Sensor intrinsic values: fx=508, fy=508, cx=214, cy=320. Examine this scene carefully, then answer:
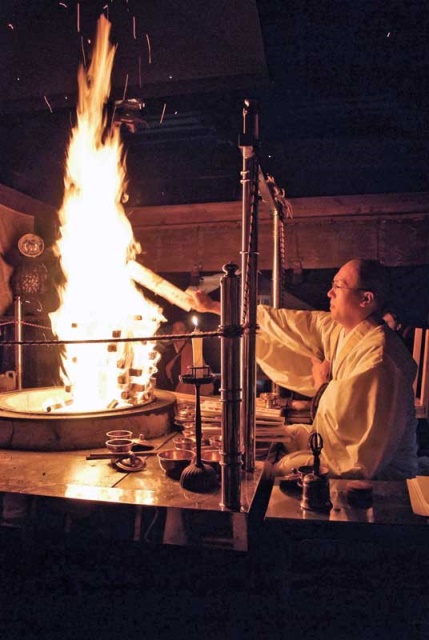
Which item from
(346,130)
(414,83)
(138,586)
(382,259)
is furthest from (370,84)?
(138,586)

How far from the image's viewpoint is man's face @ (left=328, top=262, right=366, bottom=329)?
4.59 meters

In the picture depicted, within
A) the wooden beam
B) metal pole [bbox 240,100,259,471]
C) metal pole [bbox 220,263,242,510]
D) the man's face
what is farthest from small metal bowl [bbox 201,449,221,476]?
the wooden beam

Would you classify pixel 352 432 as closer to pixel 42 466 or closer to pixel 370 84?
pixel 42 466

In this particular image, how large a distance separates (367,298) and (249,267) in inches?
66.4

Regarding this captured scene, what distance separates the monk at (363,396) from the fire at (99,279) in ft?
2.99

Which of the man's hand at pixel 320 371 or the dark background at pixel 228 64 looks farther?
the man's hand at pixel 320 371

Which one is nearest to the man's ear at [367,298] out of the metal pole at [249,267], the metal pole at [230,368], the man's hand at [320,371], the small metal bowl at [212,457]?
the man's hand at [320,371]

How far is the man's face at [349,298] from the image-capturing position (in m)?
4.59

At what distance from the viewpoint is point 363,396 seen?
384 centimetres

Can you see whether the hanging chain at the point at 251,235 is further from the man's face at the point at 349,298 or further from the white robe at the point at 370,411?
the man's face at the point at 349,298

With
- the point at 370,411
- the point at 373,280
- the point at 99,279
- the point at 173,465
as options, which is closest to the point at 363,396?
the point at 370,411

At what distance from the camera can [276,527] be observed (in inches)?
118

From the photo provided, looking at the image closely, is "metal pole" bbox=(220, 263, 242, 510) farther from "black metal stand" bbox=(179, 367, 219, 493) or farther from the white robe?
the white robe

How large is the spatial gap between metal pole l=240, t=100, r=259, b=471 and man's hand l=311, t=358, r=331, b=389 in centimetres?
205
